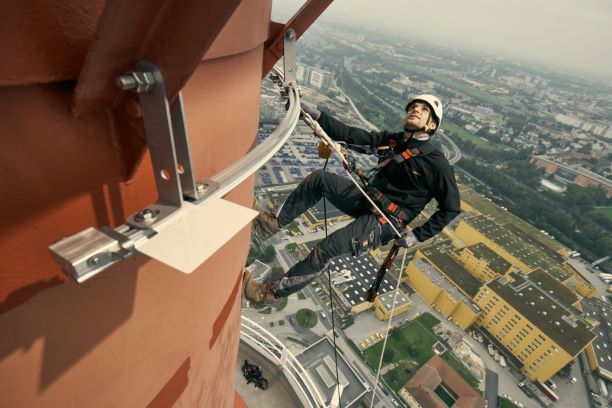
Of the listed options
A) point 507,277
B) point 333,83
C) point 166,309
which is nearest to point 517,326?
point 507,277

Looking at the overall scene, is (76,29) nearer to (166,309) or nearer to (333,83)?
(166,309)

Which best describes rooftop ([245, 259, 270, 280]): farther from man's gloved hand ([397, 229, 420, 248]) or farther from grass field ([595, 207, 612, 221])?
grass field ([595, 207, 612, 221])

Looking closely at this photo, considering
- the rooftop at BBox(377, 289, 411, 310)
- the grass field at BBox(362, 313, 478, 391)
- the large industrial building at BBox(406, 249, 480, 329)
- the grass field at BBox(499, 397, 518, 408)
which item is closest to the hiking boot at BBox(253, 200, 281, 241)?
the grass field at BBox(362, 313, 478, 391)

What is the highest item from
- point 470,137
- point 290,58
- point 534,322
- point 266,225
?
point 290,58

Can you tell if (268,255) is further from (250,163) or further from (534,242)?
(534,242)

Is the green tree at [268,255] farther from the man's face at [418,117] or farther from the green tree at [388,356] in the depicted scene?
the man's face at [418,117]

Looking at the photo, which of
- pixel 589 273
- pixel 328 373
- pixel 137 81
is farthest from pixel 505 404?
pixel 137 81
